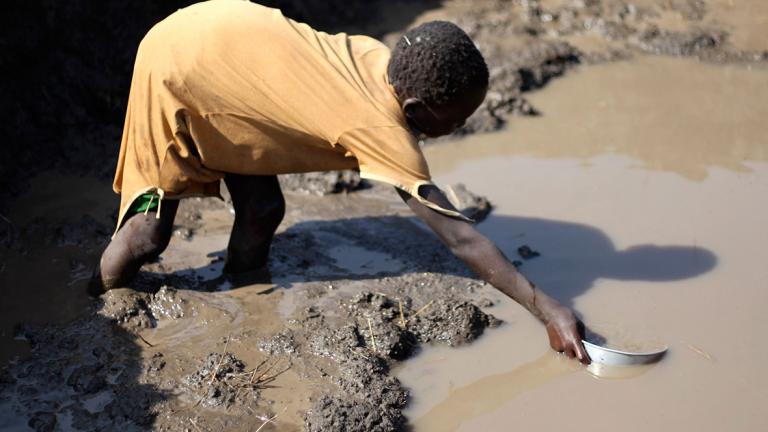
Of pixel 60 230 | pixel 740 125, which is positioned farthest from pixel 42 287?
pixel 740 125

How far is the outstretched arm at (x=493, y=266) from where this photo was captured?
110 inches

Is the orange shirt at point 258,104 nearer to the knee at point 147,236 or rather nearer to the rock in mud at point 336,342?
the knee at point 147,236

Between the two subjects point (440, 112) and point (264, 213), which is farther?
point (264, 213)

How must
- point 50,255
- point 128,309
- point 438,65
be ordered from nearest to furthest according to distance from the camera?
point 438,65, point 128,309, point 50,255

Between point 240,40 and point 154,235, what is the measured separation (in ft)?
2.54

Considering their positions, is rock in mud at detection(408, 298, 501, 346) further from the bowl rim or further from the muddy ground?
the bowl rim

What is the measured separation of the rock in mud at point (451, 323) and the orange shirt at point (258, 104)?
521mm

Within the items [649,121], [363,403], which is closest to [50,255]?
[363,403]

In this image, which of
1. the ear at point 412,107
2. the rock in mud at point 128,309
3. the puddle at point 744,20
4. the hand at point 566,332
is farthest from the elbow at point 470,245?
the puddle at point 744,20

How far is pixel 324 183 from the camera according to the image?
4047 mm

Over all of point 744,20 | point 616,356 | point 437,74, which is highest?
point 437,74

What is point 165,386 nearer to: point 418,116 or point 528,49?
point 418,116

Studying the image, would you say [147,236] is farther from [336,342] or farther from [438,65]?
[438,65]

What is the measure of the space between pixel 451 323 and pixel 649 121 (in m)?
2.01
